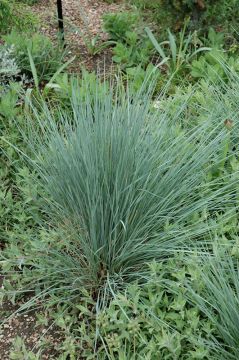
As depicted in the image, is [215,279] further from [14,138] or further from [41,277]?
[14,138]

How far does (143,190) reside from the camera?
2.30 meters

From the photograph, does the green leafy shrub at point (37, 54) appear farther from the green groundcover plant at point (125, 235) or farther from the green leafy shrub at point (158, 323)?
the green leafy shrub at point (158, 323)

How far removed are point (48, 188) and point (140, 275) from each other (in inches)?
21.3

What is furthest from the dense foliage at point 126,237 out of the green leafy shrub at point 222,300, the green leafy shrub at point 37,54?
the green leafy shrub at point 37,54

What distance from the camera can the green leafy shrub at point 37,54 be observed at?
371 cm

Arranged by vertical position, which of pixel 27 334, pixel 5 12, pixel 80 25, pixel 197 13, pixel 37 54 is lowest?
pixel 27 334

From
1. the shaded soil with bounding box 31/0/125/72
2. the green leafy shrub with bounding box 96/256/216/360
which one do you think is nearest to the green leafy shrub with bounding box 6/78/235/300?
the green leafy shrub with bounding box 96/256/216/360

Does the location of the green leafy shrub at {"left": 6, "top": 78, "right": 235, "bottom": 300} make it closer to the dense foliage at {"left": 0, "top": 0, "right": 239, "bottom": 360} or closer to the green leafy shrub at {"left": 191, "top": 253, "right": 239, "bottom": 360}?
the dense foliage at {"left": 0, "top": 0, "right": 239, "bottom": 360}

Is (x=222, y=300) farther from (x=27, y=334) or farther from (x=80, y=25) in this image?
(x=80, y=25)

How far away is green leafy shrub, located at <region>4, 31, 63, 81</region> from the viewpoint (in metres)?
3.71

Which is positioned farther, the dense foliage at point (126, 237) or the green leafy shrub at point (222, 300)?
the dense foliage at point (126, 237)

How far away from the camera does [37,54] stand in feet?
12.3

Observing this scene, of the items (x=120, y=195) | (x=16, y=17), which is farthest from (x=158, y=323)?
(x=16, y=17)

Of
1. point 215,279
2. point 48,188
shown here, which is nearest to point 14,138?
point 48,188
